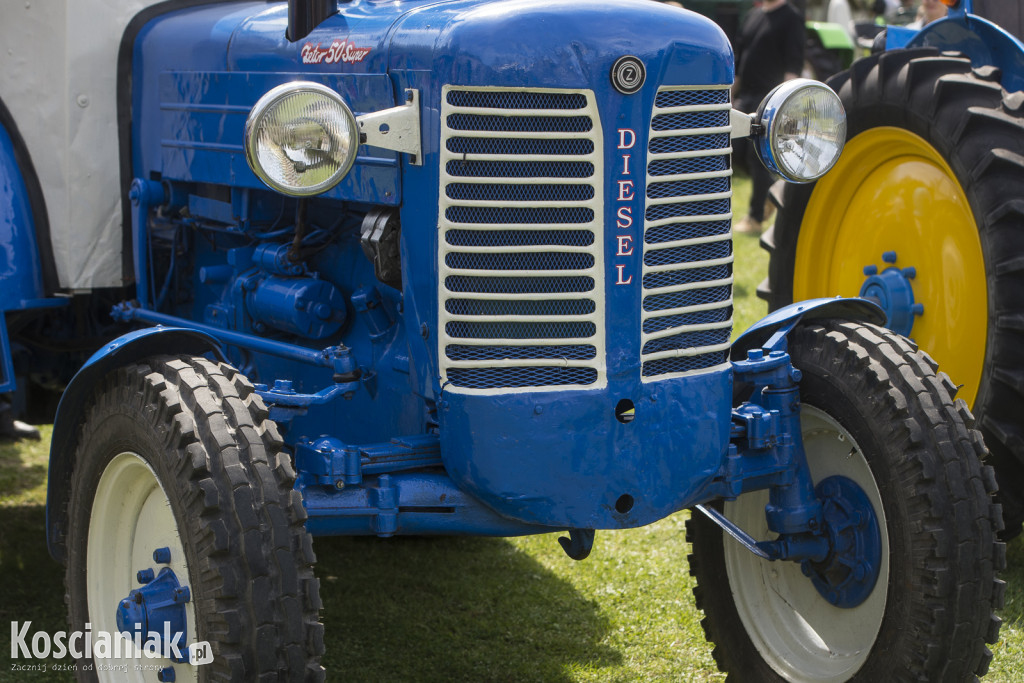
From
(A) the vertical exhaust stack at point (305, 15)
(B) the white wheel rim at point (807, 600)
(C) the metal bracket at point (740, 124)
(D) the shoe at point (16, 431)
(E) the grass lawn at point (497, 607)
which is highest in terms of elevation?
(A) the vertical exhaust stack at point (305, 15)

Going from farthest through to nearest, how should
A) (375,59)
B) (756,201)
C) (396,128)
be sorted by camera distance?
(756,201) < (375,59) < (396,128)

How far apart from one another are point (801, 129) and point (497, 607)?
2.05 metres

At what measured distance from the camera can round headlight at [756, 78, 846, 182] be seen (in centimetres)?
334

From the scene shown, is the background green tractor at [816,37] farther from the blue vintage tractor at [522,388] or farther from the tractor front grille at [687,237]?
the tractor front grille at [687,237]

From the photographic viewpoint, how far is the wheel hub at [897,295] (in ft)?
15.9

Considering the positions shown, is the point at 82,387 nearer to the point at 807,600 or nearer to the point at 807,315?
the point at 807,315

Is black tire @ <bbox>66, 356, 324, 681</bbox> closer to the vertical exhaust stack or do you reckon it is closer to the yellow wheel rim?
the vertical exhaust stack

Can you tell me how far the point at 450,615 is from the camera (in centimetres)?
442

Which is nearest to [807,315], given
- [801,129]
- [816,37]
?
[801,129]

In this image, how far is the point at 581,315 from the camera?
302cm

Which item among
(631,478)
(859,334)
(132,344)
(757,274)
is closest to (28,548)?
(132,344)

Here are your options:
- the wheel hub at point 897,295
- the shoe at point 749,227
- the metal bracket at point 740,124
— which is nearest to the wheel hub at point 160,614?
the metal bracket at point 740,124

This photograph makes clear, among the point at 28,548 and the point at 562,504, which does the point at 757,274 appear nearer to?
the point at 28,548

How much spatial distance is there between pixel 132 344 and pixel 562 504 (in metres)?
1.14
